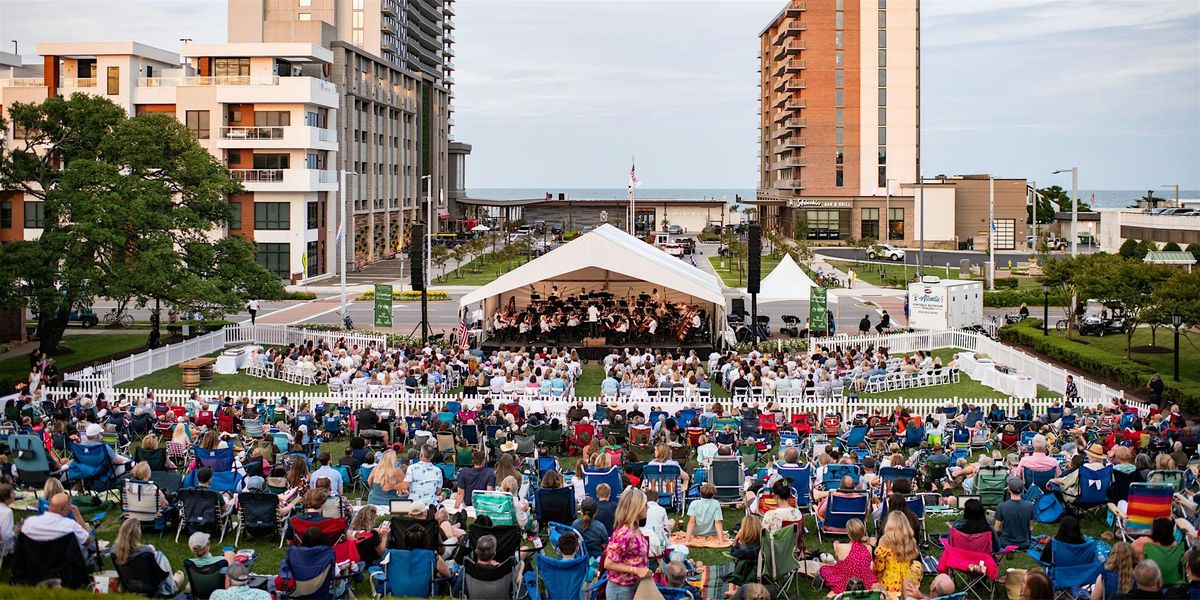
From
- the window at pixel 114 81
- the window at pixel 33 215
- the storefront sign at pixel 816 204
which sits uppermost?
the window at pixel 114 81

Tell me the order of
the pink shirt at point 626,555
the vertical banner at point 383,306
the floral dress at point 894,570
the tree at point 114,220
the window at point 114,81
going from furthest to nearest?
the window at point 114,81, the vertical banner at point 383,306, the tree at point 114,220, the floral dress at point 894,570, the pink shirt at point 626,555

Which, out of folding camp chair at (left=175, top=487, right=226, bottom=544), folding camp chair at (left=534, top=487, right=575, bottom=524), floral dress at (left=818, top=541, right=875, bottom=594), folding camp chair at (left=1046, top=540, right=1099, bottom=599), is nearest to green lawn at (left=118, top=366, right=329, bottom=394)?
folding camp chair at (left=175, top=487, right=226, bottom=544)

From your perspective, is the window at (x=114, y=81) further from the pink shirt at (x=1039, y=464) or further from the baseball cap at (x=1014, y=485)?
the baseball cap at (x=1014, y=485)

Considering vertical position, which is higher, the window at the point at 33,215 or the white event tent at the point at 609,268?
the window at the point at 33,215

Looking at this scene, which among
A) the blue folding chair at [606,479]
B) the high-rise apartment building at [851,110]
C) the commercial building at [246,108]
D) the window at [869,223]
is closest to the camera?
the blue folding chair at [606,479]

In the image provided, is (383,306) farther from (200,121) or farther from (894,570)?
(200,121)

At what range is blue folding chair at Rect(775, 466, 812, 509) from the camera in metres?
14.7

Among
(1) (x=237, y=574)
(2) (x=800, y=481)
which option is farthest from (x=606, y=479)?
(1) (x=237, y=574)

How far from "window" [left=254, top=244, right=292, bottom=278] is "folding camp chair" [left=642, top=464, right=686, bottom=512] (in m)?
51.0

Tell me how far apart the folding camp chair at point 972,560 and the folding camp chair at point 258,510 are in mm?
7244

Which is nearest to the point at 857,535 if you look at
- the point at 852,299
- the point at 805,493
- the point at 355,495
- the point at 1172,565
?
the point at 1172,565

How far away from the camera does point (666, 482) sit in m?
15.1

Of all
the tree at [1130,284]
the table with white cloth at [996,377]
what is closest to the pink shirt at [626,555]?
the table with white cloth at [996,377]

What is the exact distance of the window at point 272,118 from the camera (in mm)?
63312
